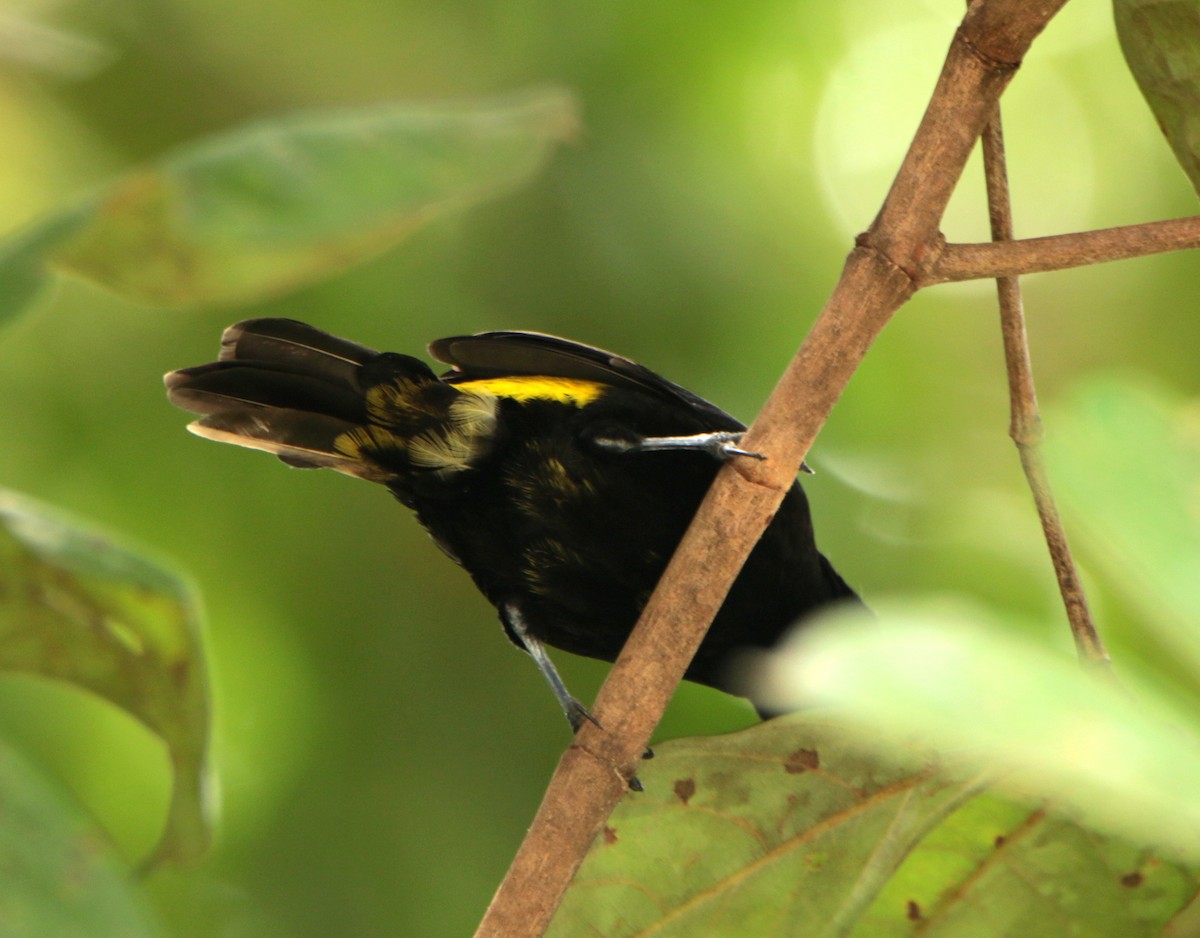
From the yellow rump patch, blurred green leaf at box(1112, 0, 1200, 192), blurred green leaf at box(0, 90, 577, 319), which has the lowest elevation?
blurred green leaf at box(0, 90, 577, 319)

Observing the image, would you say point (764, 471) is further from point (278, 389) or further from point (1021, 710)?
point (278, 389)

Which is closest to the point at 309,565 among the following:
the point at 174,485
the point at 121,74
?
the point at 174,485

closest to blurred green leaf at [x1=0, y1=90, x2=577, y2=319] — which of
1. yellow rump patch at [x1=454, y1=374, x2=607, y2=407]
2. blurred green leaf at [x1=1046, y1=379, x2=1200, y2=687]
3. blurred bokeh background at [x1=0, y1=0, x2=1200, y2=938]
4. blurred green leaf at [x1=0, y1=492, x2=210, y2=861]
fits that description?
blurred green leaf at [x1=0, y1=492, x2=210, y2=861]

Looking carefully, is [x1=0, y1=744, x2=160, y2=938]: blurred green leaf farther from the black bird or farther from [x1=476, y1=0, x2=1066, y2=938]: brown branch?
the black bird

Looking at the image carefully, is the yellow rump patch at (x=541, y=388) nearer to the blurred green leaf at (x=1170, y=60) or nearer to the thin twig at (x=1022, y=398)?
Result: the thin twig at (x=1022, y=398)

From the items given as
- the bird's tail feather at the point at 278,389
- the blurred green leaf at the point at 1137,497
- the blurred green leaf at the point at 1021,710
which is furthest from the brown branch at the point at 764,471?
the bird's tail feather at the point at 278,389
